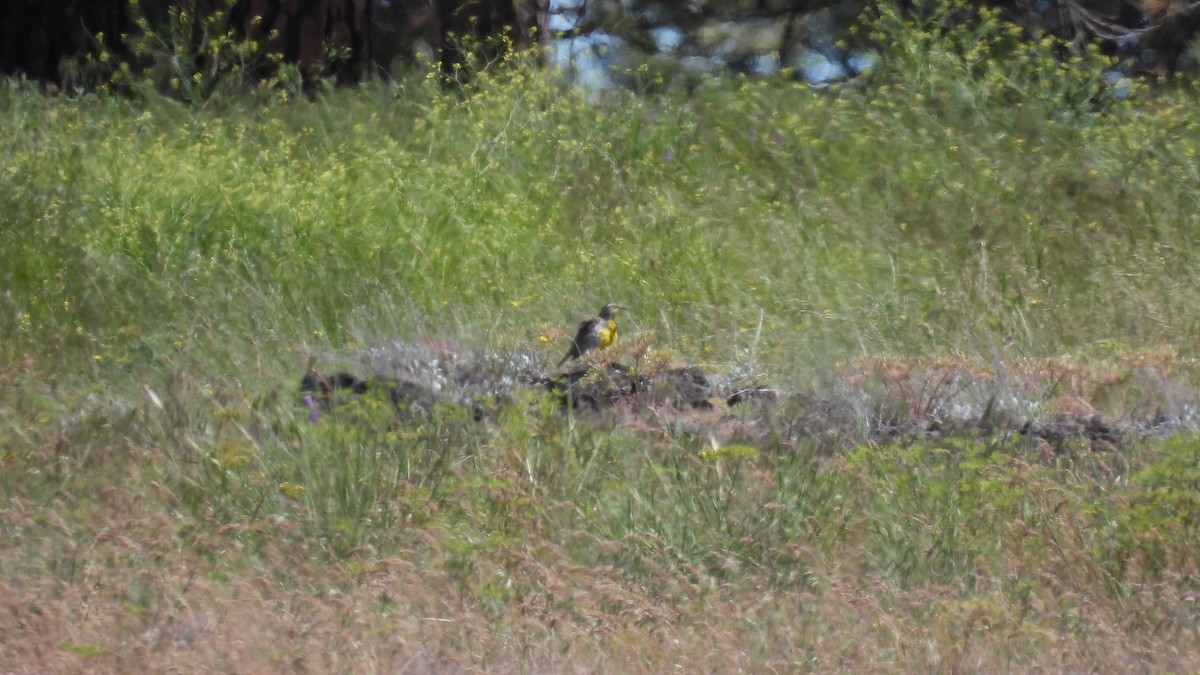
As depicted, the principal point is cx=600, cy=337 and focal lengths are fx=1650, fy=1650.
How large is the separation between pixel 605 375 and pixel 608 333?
2.70 feet

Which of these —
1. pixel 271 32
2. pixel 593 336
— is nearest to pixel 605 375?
pixel 593 336

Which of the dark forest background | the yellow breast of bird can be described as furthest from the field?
the dark forest background

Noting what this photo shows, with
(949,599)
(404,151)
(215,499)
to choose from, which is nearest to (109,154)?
(404,151)

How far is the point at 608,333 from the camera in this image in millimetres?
6883

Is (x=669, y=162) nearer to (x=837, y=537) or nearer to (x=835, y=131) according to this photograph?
(x=835, y=131)

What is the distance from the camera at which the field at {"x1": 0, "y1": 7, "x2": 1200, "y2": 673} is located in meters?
3.99

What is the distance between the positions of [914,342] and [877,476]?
8.33 feet

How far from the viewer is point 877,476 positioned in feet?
16.0

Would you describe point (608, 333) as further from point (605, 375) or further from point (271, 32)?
point (271, 32)

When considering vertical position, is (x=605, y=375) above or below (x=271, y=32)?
above

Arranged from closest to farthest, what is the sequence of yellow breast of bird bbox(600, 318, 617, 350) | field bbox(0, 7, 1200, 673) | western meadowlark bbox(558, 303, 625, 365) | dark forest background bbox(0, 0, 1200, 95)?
1. field bbox(0, 7, 1200, 673)
2. western meadowlark bbox(558, 303, 625, 365)
3. yellow breast of bird bbox(600, 318, 617, 350)
4. dark forest background bbox(0, 0, 1200, 95)

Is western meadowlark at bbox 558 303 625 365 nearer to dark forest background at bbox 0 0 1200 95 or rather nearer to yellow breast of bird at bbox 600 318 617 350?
yellow breast of bird at bbox 600 318 617 350

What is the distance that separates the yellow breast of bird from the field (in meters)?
0.23

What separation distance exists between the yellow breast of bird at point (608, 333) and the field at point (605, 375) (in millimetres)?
233
